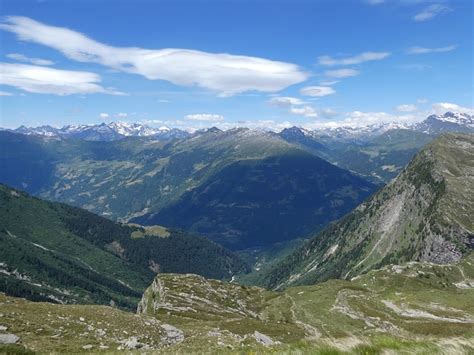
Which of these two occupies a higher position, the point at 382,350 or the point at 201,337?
the point at 382,350

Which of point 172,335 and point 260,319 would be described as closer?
point 172,335

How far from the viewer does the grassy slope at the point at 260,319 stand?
717 inches

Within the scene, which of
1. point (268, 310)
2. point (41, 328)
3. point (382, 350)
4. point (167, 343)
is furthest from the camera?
point (268, 310)

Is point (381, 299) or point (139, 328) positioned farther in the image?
point (381, 299)

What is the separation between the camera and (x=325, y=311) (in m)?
151

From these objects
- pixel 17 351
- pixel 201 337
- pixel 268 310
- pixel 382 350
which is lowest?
pixel 268 310

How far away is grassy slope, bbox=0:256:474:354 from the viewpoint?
59.7 feet

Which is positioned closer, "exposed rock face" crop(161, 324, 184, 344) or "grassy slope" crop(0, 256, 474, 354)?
"grassy slope" crop(0, 256, 474, 354)

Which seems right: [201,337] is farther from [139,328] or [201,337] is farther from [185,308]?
[185,308]

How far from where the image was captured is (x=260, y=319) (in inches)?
5089

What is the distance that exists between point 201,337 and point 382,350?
56342mm

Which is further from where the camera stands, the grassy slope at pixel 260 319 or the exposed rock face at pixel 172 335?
the exposed rock face at pixel 172 335

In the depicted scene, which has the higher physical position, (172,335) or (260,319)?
(172,335)

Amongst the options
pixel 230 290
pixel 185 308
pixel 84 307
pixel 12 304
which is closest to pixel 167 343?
pixel 84 307
